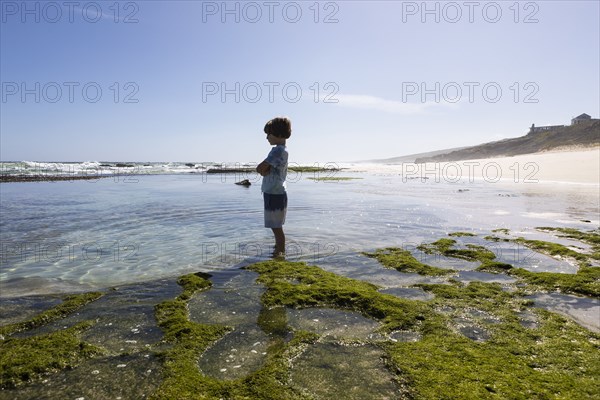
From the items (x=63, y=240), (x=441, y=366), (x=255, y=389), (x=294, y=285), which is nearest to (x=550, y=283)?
(x=441, y=366)

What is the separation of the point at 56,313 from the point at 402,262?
638 centimetres

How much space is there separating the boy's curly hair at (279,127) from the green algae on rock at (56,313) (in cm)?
469

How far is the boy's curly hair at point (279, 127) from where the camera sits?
7879 millimetres

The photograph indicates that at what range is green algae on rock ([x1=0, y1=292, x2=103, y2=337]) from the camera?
4.45 m

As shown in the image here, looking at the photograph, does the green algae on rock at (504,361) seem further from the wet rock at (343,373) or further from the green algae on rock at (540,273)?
the green algae on rock at (540,273)

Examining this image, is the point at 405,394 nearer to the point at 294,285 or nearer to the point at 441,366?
the point at 441,366

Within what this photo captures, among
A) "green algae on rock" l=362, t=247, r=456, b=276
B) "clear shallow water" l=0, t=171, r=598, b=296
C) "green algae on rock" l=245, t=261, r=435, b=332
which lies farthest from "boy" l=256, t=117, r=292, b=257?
"green algae on rock" l=362, t=247, r=456, b=276

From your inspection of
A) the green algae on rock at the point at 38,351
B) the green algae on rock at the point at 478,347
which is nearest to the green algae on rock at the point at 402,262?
the green algae on rock at the point at 478,347

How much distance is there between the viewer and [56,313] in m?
4.94

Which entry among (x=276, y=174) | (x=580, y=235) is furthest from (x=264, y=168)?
(x=580, y=235)

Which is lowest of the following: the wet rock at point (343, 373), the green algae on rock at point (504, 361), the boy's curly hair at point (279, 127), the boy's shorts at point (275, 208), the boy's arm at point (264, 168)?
the wet rock at point (343, 373)

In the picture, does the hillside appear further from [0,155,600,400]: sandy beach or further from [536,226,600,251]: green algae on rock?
[0,155,600,400]: sandy beach

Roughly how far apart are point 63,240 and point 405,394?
34.3ft

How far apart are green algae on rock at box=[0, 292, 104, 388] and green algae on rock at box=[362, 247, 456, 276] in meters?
5.64
